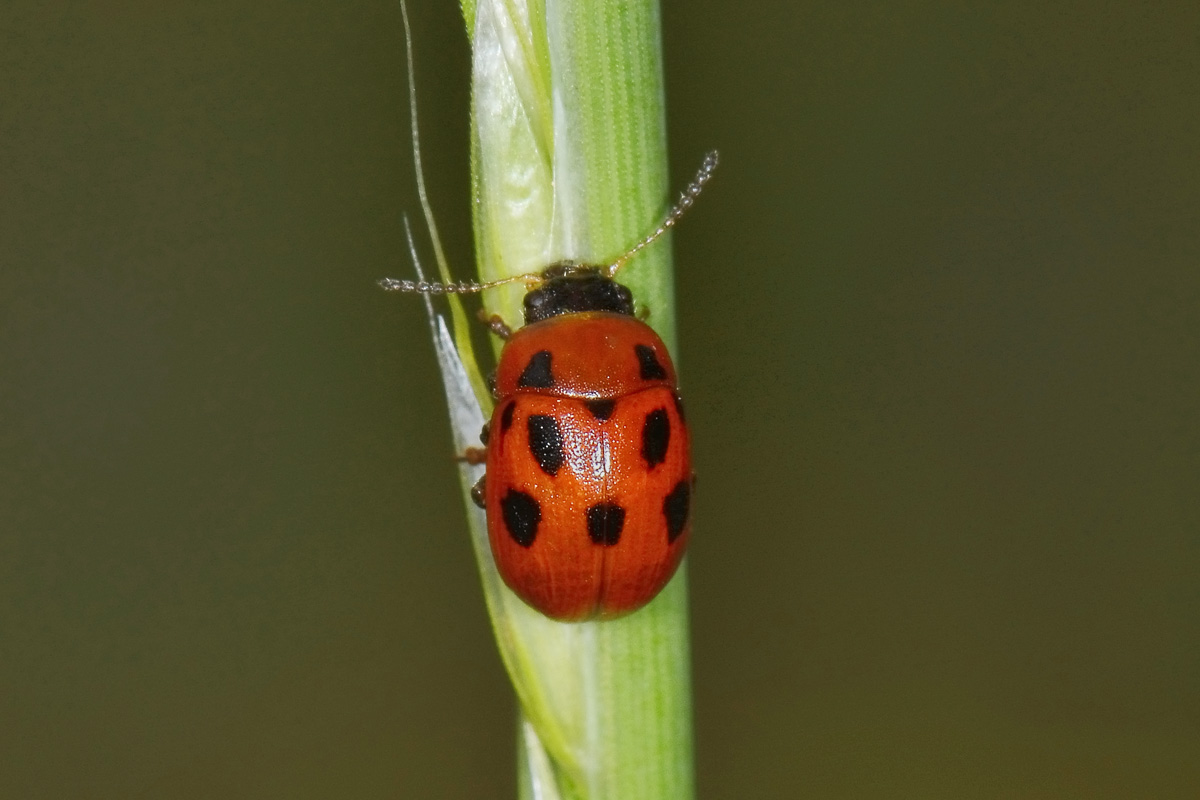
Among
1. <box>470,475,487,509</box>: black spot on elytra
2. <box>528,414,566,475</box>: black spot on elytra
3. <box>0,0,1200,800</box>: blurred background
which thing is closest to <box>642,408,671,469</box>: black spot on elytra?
<box>528,414,566,475</box>: black spot on elytra

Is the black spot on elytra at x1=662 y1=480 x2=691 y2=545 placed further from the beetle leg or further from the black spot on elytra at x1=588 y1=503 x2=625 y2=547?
the beetle leg

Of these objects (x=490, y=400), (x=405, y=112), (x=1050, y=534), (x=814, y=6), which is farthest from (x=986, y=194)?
(x=490, y=400)

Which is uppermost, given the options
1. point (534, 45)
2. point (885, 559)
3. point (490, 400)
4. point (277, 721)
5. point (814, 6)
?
point (814, 6)

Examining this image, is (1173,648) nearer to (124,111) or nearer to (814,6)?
(814,6)

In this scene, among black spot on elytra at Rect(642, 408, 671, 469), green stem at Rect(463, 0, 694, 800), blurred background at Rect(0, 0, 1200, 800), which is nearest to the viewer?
green stem at Rect(463, 0, 694, 800)

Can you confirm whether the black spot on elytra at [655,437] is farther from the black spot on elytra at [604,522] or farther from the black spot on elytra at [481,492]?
the black spot on elytra at [481,492]

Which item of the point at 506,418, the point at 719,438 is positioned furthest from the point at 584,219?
the point at 719,438
